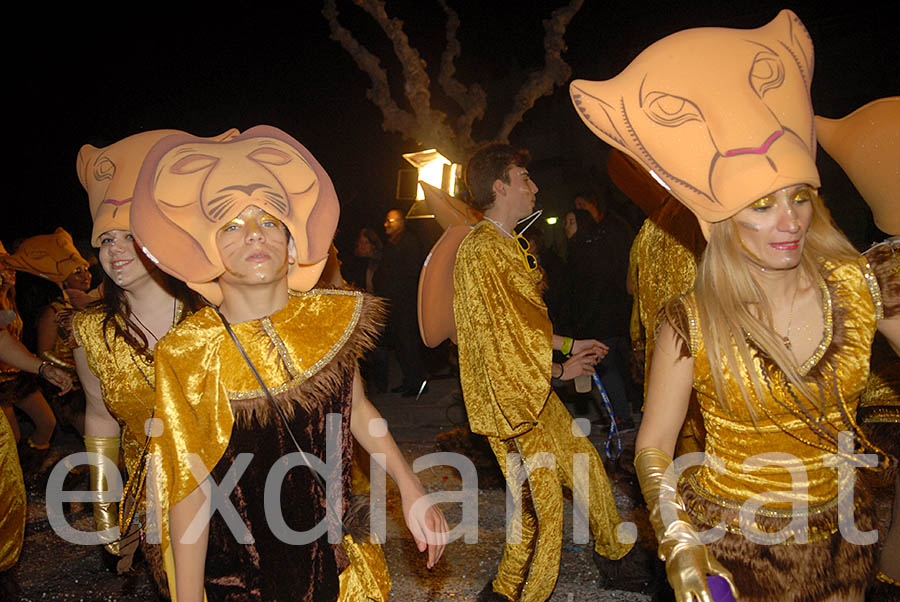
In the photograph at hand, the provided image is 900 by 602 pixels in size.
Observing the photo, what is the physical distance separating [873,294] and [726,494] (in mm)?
751

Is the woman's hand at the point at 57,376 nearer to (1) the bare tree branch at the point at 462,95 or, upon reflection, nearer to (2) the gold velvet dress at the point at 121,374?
(2) the gold velvet dress at the point at 121,374

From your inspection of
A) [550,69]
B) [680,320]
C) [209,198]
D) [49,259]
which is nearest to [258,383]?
[209,198]

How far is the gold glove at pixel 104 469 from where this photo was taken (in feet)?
10.2

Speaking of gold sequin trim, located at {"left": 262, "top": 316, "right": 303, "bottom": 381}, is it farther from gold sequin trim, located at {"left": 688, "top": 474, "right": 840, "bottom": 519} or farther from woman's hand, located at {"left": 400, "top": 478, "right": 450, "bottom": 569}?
Result: gold sequin trim, located at {"left": 688, "top": 474, "right": 840, "bottom": 519}

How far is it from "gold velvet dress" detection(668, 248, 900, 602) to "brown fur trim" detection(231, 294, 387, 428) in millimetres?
1031

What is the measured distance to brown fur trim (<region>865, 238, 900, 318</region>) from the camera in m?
2.01

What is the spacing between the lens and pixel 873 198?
2652 millimetres

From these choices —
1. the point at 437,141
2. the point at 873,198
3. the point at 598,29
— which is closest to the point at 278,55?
the point at 598,29

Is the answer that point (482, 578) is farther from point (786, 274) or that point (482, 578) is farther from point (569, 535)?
point (786, 274)

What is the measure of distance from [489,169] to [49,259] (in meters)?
4.98

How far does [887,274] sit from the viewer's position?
206 centimetres

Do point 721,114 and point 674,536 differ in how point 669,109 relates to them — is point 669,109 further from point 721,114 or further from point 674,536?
point 674,536

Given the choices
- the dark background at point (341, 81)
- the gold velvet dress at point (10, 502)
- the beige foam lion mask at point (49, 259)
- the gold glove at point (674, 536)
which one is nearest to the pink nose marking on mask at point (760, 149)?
the gold glove at point (674, 536)

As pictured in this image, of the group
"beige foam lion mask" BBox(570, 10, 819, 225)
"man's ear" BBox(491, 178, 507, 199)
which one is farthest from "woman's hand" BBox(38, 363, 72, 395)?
"beige foam lion mask" BBox(570, 10, 819, 225)
